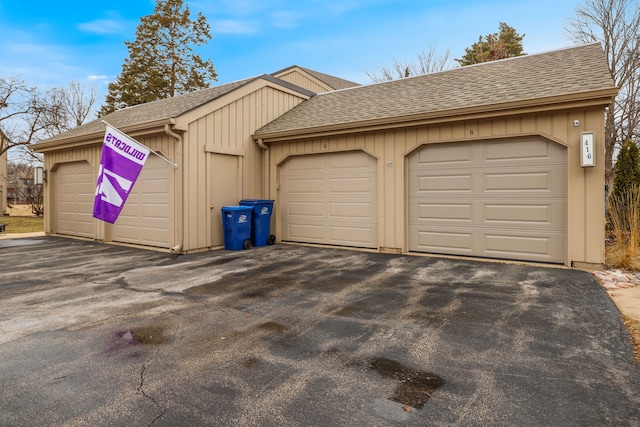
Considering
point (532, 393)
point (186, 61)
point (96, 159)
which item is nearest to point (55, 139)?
point (96, 159)

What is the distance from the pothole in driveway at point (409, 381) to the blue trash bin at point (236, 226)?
19.9ft

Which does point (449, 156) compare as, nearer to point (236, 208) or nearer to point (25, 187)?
point (236, 208)

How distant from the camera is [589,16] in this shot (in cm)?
1634

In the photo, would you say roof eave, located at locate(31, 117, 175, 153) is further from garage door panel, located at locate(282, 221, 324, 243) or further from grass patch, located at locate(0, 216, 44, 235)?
garage door panel, located at locate(282, 221, 324, 243)

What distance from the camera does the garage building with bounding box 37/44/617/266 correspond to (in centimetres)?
631

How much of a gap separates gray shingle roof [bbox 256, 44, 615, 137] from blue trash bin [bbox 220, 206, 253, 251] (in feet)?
6.85

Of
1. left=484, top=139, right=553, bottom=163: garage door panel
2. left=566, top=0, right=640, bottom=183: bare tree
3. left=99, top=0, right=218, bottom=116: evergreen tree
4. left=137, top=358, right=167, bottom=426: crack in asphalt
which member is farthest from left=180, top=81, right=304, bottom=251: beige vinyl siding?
left=99, top=0, right=218, bottom=116: evergreen tree

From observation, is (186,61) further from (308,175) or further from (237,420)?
(237,420)

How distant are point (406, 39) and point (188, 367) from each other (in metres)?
22.8

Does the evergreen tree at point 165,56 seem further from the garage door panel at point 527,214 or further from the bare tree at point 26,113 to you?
the garage door panel at point 527,214

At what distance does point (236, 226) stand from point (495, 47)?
20456 mm

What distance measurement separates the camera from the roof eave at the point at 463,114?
19.1 ft

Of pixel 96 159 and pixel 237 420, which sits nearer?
pixel 237 420

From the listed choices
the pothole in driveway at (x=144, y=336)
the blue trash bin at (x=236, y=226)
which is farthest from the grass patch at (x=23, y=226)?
the pothole in driveway at (x=144, y=336)
